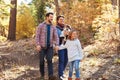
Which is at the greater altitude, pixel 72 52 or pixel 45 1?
pixel 45 1

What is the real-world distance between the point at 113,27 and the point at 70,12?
7659mm

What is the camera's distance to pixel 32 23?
38344 mm

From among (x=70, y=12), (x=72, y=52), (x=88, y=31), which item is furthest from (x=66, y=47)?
(x=70, y=12)

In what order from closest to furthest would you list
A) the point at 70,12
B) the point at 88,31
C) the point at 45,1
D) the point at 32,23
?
the point at 88,31 < the point at 70,12 < the point at 45,1 < the point at 32,23

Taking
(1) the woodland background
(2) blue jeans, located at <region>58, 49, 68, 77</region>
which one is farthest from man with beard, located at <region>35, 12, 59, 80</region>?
(1) the woodland background

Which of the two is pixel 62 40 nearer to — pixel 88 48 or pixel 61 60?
pixel 61 60

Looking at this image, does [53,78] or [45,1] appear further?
[45,1]

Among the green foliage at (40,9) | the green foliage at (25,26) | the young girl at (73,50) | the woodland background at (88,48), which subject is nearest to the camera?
the young girl at (73,50)

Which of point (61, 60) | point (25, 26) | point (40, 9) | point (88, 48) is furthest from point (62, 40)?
point (25, 26)

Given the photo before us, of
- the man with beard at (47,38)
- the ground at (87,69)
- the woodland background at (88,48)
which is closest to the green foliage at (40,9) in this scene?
the woodland background at (88,48)

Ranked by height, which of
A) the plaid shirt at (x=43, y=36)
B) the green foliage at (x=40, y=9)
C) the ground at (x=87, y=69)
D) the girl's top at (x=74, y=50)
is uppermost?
the green foliage at (x=40, y=9)

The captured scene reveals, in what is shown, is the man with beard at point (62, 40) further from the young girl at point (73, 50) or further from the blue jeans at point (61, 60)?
the young girl at point (73, 50)

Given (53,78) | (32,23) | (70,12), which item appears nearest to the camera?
(53,78)

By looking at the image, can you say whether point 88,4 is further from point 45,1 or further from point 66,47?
point 66,47
